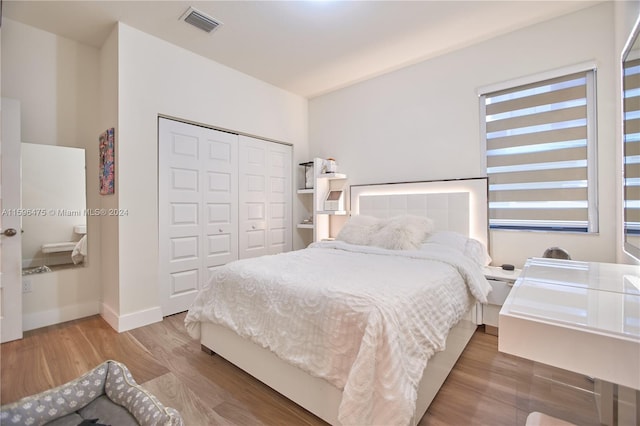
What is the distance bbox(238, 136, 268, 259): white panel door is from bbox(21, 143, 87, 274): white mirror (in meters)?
1.66

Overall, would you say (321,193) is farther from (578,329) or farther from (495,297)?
(578,329)

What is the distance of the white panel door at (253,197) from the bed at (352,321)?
1.41 meters

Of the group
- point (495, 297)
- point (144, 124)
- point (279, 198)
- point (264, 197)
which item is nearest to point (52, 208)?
point (144, 124)

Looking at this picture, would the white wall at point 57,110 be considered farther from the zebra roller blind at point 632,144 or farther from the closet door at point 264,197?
the zebra roller blind at point 632,144

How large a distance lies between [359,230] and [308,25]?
2111 mm

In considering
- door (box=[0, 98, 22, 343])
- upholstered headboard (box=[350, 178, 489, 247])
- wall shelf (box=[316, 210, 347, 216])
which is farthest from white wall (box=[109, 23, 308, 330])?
upholstered headboard (box=[350, 178, 489, 247])

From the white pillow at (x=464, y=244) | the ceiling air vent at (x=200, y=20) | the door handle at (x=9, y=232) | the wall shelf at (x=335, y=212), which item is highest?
the ceiling air vent at (x=200, y=20)

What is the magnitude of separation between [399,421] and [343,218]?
10.2 feet

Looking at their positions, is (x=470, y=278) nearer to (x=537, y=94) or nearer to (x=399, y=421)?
(x=399, y=421)

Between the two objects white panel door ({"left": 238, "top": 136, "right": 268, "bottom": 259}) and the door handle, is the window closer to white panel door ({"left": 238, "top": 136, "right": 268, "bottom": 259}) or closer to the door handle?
white panel door ({"left": 238, "top": 136, "right": 268, "bottom": 259})

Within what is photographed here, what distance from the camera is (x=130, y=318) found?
106 inches

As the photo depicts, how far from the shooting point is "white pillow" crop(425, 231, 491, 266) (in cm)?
264

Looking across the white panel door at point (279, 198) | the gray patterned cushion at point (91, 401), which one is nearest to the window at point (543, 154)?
the white panel door at point (279, 198)

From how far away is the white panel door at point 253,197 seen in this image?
12.2ft
